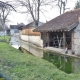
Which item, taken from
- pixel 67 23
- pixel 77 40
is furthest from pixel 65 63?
pixel 67 23

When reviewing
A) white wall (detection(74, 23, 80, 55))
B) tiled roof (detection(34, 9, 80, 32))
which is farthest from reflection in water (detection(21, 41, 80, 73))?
tiled roof (detection(34, 9, 80, 32))

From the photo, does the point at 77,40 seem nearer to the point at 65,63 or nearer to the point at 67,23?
the point at 67,23

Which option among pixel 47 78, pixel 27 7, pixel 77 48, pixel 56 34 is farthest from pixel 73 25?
pixel 27 7

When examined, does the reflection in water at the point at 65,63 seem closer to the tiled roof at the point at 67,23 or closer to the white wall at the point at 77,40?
the white wall at the point at 77,40

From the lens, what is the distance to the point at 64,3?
120 feet

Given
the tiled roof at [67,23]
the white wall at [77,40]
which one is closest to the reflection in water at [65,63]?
the white wall at [77,40]

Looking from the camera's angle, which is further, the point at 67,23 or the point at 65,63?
the point at 67,23

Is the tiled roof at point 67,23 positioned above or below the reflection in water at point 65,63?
Result: above

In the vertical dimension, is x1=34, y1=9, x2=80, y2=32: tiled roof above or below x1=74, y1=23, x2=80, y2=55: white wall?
above

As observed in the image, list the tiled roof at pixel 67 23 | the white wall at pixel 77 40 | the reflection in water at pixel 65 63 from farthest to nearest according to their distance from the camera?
the tiled roof at pixel 67 23 → the white wall at pixel 77 40 → the reflection in water at pixel 65 63

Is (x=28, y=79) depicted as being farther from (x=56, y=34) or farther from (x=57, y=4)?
(x=57, y=4)

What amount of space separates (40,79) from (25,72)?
1.35 m

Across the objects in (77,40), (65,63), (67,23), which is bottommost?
(65,63)

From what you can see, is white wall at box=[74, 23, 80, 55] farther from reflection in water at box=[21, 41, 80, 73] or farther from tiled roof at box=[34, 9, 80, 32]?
reflection in water at box=[21, 41, 80, 73]
